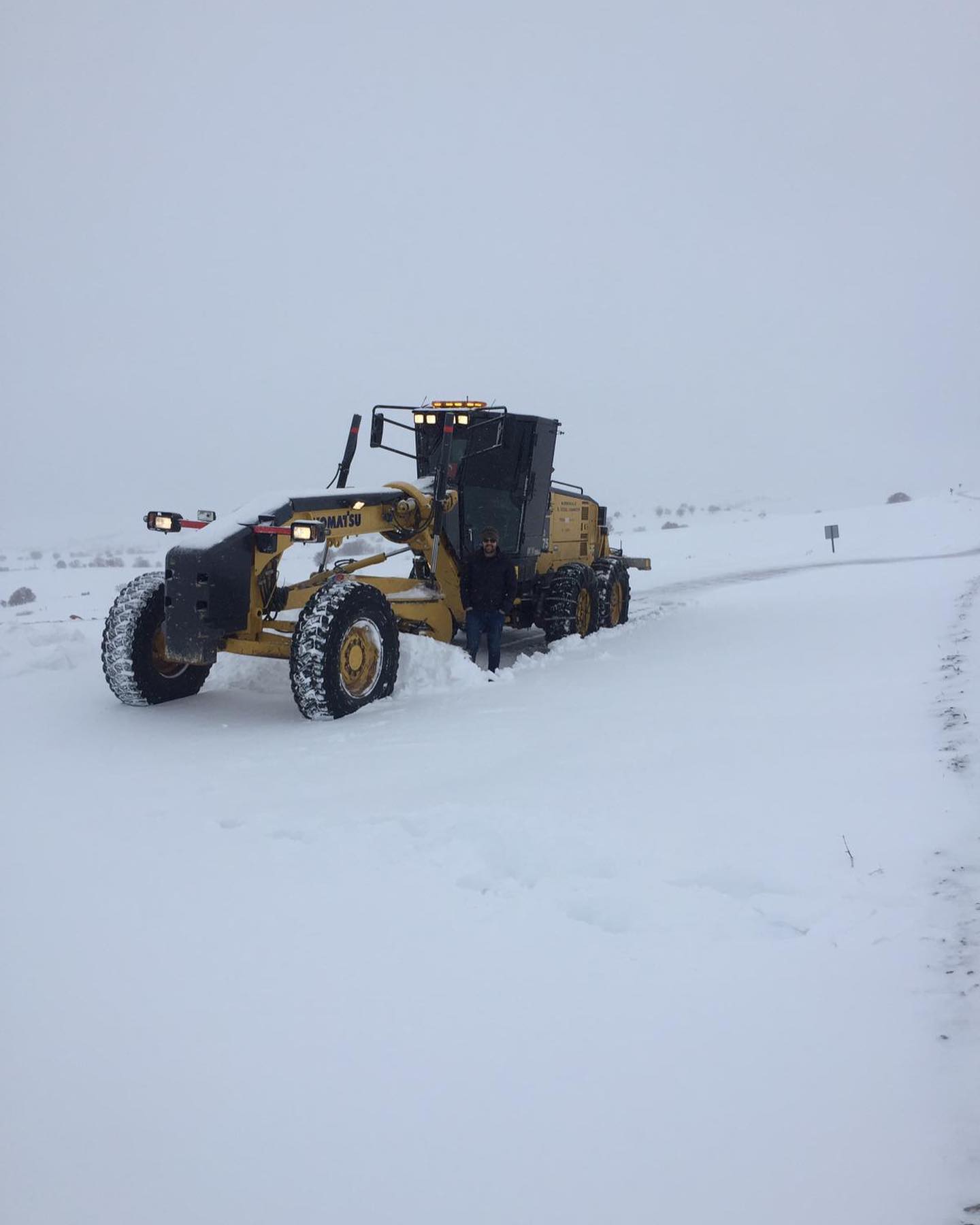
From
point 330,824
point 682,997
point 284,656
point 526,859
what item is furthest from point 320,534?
point 682,997

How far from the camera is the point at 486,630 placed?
29.3 ft

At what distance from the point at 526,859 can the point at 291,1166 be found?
183 cm

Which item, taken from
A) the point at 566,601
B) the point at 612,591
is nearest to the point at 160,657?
the point at 566,601

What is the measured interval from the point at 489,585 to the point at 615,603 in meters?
3.70

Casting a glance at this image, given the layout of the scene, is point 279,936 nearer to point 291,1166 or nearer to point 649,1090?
point 291,1166

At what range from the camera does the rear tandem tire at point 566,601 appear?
1027cm

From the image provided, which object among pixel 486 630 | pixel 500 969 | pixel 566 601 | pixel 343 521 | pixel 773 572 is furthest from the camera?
pixel 773 572

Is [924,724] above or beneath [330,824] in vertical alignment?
above

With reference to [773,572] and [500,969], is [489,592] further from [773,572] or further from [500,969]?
[773,572]

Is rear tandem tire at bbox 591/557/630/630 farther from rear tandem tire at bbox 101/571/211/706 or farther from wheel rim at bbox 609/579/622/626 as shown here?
rear tandem tire at bbox 101/571/211/706

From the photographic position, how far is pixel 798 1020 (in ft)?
8.85

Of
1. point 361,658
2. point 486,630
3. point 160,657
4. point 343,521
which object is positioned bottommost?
point 160,657

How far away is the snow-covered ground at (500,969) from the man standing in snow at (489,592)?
2.38m

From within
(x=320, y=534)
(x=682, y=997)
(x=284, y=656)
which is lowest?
(x=682, y=997)
